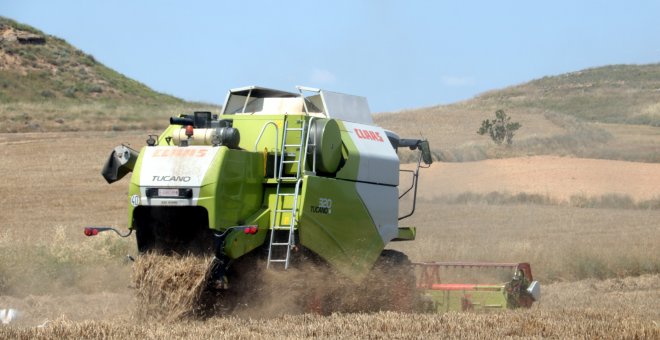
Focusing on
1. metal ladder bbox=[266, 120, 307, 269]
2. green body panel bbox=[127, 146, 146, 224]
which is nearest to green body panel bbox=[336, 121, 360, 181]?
metal ladder bbox=[266, 120, 307, 269]

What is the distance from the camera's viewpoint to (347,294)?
1178 centimetres

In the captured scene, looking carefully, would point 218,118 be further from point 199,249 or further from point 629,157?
point 629,157

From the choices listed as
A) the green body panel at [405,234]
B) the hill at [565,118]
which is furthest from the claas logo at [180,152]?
the hill at [565,118]

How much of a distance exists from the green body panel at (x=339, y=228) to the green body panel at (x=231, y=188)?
1.87ft

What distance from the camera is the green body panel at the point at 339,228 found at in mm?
10930

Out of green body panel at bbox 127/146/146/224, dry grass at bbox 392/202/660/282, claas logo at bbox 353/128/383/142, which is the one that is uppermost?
claas logo at bbox 353/128/383/142

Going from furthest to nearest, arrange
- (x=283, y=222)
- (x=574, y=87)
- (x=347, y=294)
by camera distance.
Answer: (x=574, y=87), (x=347, y=294), (x=283, y=222)

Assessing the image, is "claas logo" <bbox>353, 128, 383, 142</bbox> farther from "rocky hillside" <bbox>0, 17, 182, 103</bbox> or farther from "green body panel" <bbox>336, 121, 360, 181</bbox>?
"rocky hillside" <bbox>0, 17, 182, 103</bbox>

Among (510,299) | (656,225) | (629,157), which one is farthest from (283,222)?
(629,157)

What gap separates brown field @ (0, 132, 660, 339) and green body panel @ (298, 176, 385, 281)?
80 centimetres

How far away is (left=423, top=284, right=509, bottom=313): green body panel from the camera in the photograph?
12.9 meters

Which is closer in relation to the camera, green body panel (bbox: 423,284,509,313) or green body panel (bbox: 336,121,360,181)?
green body panel (bbox: 336,121,360,181)

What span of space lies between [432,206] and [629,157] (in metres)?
13.0

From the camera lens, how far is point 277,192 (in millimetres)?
10945
